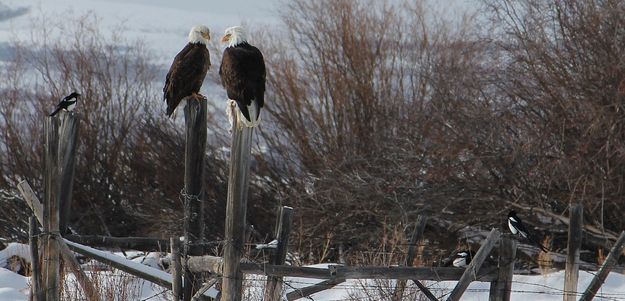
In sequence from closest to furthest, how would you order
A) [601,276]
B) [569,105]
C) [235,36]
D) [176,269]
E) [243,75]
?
1. [243,75]
2. [176,269]
3. [235,36]
4. [601,276]
5. [569,105]

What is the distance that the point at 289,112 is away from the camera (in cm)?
2005

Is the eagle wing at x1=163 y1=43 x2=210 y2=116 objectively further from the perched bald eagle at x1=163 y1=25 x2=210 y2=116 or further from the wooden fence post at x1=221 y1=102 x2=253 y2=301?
the wooden fence post at x1=221 y1=102 x2=253 y2=301

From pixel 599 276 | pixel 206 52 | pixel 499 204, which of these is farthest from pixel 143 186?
pixel 599 276

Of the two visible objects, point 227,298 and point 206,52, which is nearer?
point 227,298

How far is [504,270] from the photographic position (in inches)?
262

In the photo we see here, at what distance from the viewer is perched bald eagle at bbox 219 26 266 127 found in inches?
252

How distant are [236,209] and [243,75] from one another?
0.98 meters

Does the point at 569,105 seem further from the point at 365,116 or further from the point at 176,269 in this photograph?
the point at 176,269

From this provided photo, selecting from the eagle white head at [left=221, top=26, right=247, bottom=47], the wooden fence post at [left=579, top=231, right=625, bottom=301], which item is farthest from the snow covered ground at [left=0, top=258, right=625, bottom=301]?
the eagle white head at [left=221, top=26, right=247, bottom=47]

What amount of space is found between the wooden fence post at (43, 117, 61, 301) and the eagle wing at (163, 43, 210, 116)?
87 centimetres

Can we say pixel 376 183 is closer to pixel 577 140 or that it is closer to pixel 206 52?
pixel 577 140

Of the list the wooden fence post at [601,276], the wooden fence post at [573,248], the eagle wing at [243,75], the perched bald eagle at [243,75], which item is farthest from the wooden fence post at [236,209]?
the wooden fence post at [573,248]

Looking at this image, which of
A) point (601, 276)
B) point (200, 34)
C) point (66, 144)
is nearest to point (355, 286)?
point (601, 276)

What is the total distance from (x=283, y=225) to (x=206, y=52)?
157 cm
